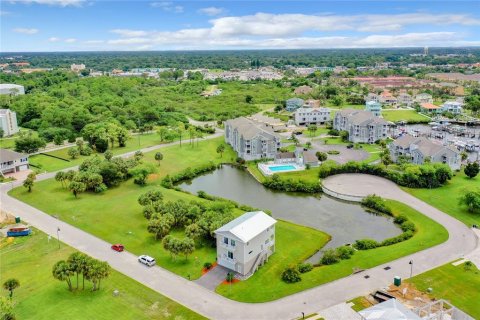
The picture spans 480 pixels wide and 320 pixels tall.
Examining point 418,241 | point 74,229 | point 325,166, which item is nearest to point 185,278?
point 74,229

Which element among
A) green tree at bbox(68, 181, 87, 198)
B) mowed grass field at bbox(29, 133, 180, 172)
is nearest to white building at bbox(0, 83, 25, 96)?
mowed grass field at bbox(29, 133, 180, 172)

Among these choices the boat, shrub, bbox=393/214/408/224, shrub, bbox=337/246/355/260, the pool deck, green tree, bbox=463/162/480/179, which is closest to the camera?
shrub, bbox=337/246/355/260

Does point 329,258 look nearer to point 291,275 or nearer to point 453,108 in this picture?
point 291,275

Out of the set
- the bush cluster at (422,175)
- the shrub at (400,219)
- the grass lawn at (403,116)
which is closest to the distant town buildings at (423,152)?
the bush cluster at (422,175)

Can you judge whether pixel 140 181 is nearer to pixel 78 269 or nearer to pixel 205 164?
pixel 205 164

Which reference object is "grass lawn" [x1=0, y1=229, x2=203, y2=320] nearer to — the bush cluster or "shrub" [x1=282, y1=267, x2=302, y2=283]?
"shrub" [x1=282, y1=267, x2=302, y2=283]

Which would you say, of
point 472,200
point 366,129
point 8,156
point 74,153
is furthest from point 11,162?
point 472,200
